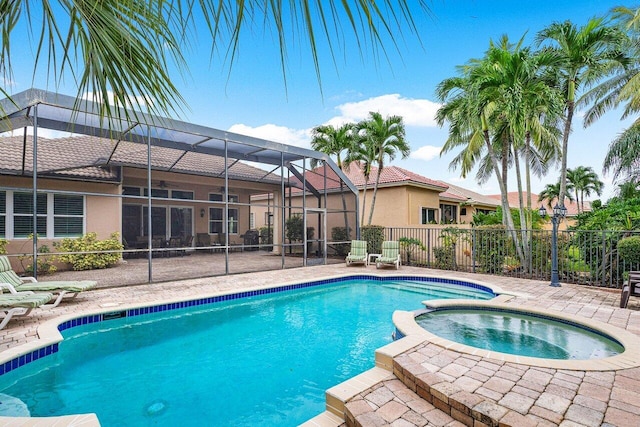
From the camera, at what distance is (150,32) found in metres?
1.40

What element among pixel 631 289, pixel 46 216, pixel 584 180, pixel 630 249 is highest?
pixel 584 180

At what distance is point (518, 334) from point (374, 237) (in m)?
8.79

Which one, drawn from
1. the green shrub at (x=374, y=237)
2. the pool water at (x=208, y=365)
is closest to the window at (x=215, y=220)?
the green shrub at (x=374, y=237)

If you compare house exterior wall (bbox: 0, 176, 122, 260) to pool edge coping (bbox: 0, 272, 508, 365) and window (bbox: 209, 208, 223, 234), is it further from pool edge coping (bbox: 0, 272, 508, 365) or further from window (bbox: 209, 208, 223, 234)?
pool edge coping (bbox: 0, 272, 508, 365)

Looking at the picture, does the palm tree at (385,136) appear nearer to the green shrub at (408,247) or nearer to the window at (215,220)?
the green shrub at (408,247)

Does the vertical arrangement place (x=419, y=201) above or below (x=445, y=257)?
above

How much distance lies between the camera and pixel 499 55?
9359 mm

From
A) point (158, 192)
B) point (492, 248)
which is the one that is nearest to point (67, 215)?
point (158, 192)

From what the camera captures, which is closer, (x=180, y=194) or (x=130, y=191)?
(x=130, y=191)

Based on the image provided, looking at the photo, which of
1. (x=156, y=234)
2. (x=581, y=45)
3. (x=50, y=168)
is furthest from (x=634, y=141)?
(x=50, y=168)

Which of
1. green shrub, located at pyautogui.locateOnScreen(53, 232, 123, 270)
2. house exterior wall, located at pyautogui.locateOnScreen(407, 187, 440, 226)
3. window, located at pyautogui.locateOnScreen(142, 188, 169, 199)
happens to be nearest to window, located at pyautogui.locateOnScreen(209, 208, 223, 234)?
window, located at pyautogui.locateOnScreen(142, 188, 169, 199)

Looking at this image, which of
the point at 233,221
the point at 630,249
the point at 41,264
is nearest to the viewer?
the point at 630,249

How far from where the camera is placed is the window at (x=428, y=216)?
16641 millimetres

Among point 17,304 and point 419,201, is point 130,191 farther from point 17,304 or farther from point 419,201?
point 419,201
